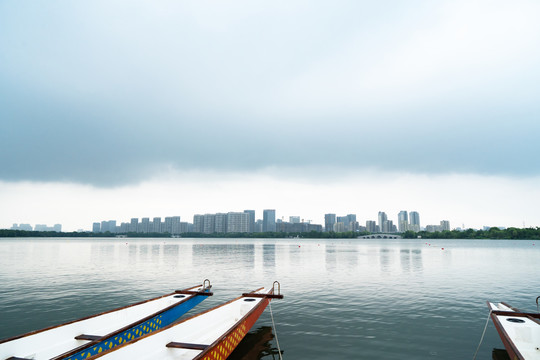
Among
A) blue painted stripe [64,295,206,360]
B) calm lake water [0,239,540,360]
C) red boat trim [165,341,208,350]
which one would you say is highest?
red boat trim [165,341,208,350]

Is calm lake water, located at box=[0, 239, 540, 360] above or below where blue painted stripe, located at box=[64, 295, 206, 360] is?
below

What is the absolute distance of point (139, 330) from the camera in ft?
38.4

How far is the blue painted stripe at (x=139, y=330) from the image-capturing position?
30.7 feet

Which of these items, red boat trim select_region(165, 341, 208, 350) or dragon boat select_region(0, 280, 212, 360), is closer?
dragon boat select_region(0, 280, 212, 360)

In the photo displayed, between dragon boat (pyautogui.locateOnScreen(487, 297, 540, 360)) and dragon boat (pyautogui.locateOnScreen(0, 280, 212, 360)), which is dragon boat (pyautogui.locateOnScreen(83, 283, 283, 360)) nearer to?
dragon boat (pyautogui.locateOnScreen(0, 280, 212, 360))

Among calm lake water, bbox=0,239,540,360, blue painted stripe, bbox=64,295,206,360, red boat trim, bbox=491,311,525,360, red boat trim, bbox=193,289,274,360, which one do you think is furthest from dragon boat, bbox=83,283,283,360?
red boat trim, bbox=491,311,525,360

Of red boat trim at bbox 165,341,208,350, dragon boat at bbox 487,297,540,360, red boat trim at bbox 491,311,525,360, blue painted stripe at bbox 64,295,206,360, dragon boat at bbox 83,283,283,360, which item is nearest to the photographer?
dragon boat at bbox 83,283,283,360

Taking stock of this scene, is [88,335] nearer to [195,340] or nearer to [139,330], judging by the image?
[139,330]

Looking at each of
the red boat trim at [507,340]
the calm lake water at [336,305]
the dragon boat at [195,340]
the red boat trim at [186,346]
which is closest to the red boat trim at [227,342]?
the dragon boat at [195,340]

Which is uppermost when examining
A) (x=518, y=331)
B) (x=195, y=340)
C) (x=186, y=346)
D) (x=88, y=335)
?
(x=186, y=346)

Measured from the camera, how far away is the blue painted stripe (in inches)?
369

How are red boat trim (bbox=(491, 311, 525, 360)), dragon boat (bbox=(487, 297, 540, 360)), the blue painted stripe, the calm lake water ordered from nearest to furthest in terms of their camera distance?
red boat trim (bbox=(491, 311, 525, 360)), the blue painted stripe, dragon boat (bbox=(487, 297, 540, 360)), the calm lake water

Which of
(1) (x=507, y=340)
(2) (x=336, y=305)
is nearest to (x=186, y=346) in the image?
(1) (x=507, y=340)

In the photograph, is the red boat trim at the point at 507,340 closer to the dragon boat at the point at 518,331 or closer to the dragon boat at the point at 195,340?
the dragon boat at the point at 518,331
